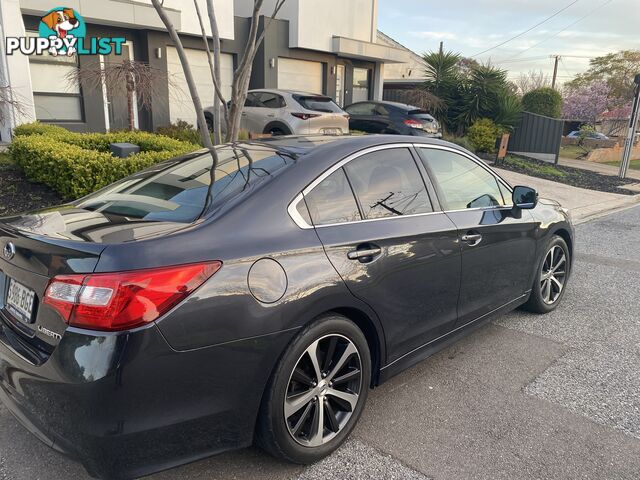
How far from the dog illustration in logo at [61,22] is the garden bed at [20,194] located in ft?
20.1

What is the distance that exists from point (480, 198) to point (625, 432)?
1.71 meters

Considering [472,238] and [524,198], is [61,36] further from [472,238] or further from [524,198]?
[472,238]

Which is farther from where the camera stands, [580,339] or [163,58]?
[163,58]

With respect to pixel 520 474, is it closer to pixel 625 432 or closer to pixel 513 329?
pixel 625 432

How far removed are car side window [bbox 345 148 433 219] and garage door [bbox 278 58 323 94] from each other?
1513 cm

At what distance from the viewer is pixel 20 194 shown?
6449mm

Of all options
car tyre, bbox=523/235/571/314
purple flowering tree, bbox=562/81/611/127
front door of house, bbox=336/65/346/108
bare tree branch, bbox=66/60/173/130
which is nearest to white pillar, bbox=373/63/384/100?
front door of house, bbox=336/65/346/108

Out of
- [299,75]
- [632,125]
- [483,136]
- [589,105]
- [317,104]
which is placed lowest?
[483,136]

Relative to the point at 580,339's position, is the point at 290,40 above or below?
above

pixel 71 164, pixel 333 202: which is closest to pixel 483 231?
pixel 333 202

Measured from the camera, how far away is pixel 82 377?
1.91 metres

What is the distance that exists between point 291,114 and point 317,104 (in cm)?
84

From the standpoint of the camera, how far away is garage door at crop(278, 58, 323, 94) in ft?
57.8

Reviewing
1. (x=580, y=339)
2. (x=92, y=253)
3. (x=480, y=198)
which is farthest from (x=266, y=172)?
(x=580, y=339)
